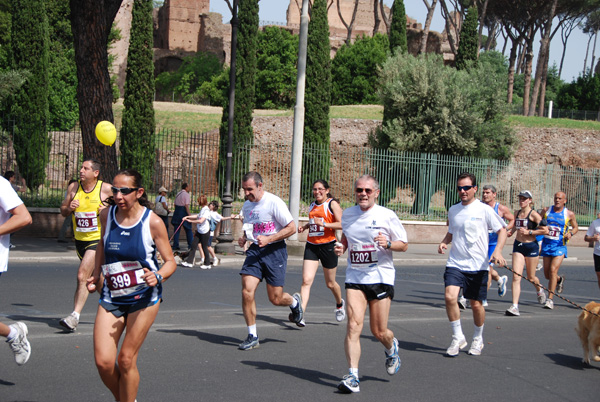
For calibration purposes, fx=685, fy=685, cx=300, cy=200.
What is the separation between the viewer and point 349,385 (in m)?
5.60

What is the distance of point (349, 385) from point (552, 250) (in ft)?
22.6

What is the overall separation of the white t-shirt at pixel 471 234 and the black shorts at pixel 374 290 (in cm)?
161

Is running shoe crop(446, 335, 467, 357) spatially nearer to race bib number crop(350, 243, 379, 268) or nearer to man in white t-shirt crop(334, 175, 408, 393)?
man in white t-shirt crop(334, 175, 408, 393)

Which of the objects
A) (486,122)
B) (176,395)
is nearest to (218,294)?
(176,395)

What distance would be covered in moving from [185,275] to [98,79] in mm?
6301

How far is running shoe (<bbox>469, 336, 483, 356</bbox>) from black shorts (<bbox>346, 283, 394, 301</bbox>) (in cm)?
188

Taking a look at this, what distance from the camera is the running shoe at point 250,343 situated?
23.2 feet

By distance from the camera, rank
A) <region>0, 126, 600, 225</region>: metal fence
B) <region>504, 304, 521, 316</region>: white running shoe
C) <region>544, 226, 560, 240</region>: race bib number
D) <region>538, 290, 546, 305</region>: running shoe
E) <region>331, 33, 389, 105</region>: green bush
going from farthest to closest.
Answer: <region>331, 33, 389, 105</region>: green bush, <region>0, 126, 600, 225</region>: metal fence, <region>538, 290, 546, 305</region>: running shoe, <region>544, 226, 560, 240</region>: race bib number, <region>504, 304, 521, 316</region>: white running shoe

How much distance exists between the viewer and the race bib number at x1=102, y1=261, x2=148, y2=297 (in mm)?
4578

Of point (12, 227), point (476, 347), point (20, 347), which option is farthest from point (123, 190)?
point (476, 347)

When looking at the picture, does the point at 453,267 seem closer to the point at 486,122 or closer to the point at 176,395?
the point at 176,395

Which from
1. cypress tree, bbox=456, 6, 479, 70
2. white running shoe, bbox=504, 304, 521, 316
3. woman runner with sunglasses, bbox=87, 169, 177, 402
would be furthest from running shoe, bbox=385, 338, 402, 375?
cypress tree, bbox=456, 6, 479, 70

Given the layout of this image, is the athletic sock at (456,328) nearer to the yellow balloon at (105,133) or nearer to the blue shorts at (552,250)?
the blue shorts at (552,250)

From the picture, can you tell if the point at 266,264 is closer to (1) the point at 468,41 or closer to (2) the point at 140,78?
(2) the point at 140,78
